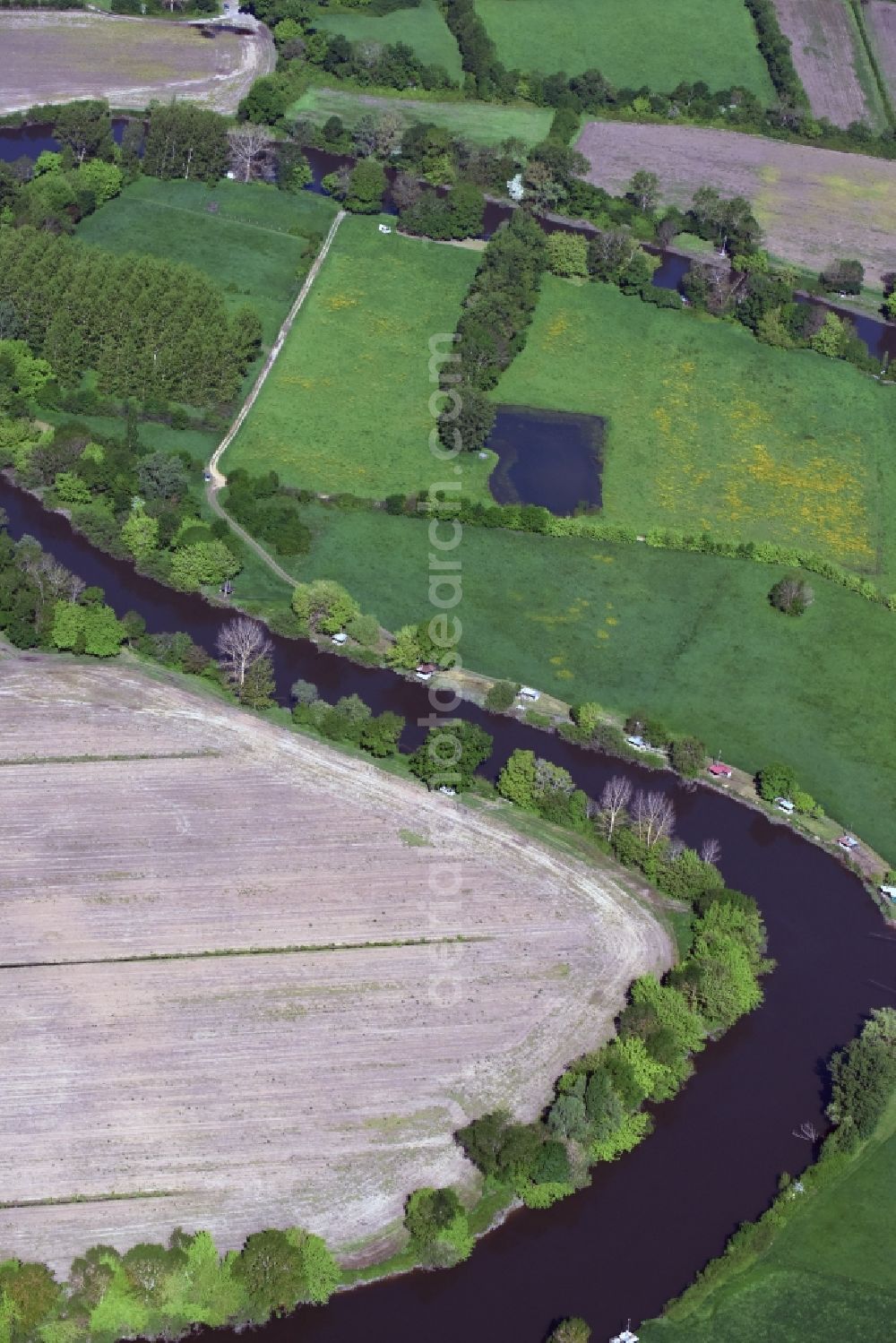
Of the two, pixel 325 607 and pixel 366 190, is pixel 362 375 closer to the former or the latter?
pixel 366 190

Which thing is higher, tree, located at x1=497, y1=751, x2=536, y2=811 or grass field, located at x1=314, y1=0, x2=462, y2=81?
grass field, located at x1=314, y1=0, x2=462, y2=81

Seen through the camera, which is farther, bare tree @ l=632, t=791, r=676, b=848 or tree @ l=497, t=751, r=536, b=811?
tree @ l=497, t=751, r=536, b=811

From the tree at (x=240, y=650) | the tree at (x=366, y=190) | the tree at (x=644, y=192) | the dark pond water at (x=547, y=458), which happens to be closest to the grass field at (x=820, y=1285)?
the tree at (x=240, y=650)

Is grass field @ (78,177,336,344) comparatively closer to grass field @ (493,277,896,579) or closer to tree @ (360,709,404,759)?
grass field @ (493,277,896,579)

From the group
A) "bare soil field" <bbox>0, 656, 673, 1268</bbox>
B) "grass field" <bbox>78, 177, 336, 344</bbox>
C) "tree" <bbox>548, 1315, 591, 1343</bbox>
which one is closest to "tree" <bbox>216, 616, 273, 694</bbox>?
"bare soil field" <bbox>0, 656, 673, 1268</bbox>

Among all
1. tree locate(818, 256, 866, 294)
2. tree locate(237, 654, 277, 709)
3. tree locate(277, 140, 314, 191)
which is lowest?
tree locate(237, 654, 277, 709)

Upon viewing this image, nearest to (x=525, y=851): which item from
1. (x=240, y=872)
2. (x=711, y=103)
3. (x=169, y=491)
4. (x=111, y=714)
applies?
(x=240, y=872)

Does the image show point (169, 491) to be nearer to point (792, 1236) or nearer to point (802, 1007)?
point (802, 1007)
